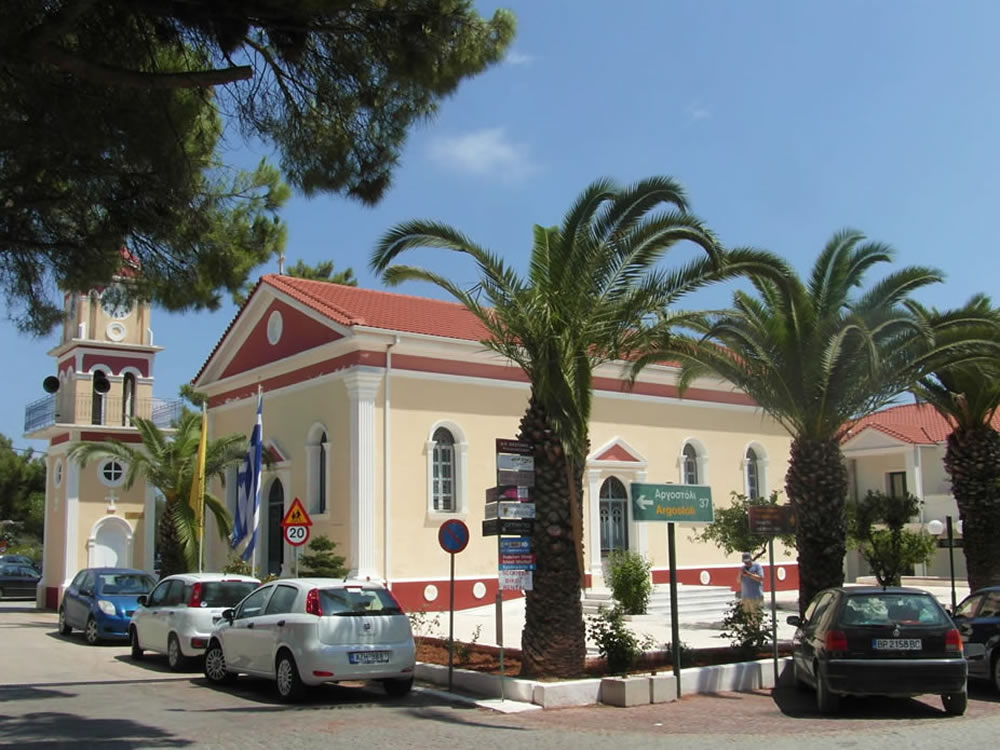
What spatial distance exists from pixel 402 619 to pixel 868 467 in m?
33.0

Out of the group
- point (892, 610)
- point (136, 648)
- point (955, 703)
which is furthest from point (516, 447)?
point (136, 648)

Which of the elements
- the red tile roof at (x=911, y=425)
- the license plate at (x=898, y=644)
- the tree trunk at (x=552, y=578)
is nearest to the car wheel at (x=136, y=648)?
the tree trunk at (x=552, y=578)

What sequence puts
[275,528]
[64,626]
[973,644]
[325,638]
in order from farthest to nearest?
[275,528], [64,626], [973,644], [325,638]

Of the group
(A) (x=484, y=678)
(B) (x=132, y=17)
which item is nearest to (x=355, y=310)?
(A) (x=484, y=678)

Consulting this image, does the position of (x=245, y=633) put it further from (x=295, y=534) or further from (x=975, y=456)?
(x=975, y=456)

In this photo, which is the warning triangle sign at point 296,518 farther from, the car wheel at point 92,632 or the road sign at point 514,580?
the road sign at point 514,580

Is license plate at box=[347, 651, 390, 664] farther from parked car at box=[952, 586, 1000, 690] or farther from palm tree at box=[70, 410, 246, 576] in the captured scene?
palm tree at box=[70, 410, 246, 576]

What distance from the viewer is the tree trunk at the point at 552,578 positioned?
13.3 metres

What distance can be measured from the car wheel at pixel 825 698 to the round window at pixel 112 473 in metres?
24.8

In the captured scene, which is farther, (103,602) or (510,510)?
(103,602)

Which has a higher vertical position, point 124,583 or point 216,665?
point 124,583

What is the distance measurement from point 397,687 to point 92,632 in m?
10.0

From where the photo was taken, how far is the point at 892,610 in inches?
454

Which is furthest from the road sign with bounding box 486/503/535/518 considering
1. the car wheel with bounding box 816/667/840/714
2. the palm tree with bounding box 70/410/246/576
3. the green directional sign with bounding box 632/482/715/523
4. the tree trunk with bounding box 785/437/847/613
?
the palm tree with bounding box 70/410/246/576
